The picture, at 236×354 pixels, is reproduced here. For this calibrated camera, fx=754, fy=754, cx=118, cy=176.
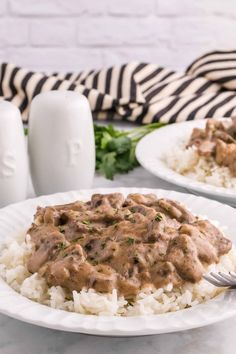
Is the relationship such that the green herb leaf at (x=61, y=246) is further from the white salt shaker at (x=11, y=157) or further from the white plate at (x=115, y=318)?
the white salt shaker at (x=11, y=157)

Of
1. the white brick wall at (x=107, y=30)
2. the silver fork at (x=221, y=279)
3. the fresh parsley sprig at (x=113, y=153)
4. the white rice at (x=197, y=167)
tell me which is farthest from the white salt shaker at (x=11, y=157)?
the white brick wall at (x=107, y=30)

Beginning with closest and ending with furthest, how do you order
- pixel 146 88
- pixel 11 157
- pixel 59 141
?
pixel 11 157 < pixel 59 141 < pixel 146 88

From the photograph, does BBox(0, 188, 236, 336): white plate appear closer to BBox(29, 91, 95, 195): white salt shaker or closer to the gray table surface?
→ the gray table surface

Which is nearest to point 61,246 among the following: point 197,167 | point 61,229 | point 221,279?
point 61,229

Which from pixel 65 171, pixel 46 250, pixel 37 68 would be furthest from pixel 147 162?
pixel 37 68

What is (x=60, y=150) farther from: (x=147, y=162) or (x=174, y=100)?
(x=174, y=100)

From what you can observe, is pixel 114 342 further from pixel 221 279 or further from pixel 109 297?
pixel 221 279
